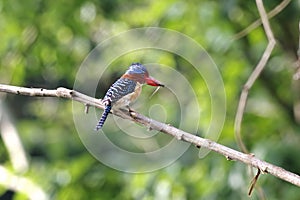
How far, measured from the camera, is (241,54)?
9.12 ft

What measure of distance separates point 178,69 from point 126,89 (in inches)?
71.8

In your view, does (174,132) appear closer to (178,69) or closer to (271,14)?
(271,14)

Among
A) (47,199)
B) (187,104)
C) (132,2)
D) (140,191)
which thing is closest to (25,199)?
(47,199)

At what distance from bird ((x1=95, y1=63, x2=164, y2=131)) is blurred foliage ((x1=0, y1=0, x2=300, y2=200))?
56.3 inches

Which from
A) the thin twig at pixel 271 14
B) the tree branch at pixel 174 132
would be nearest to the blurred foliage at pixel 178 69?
the thin twig at pixel 271 14

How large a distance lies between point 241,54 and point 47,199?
923 mm

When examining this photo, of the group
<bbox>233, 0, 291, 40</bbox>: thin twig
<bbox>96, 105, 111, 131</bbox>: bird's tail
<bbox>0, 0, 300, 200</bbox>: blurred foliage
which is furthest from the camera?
<bbox>0, 0, 300, 200</bbox>: blurred foliage

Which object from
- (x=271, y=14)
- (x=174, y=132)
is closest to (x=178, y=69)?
(x=271, y=14)

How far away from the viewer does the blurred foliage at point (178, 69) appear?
95.3 inches

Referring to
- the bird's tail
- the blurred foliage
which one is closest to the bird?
the bird's tail

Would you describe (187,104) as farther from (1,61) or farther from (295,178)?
(295,178)

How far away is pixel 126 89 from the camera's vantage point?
2.95ft

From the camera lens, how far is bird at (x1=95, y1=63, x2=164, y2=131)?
2.89ft

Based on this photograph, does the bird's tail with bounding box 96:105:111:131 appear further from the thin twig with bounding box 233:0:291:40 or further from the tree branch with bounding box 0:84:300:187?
the thin twig with bounding box 233:0:291:40
